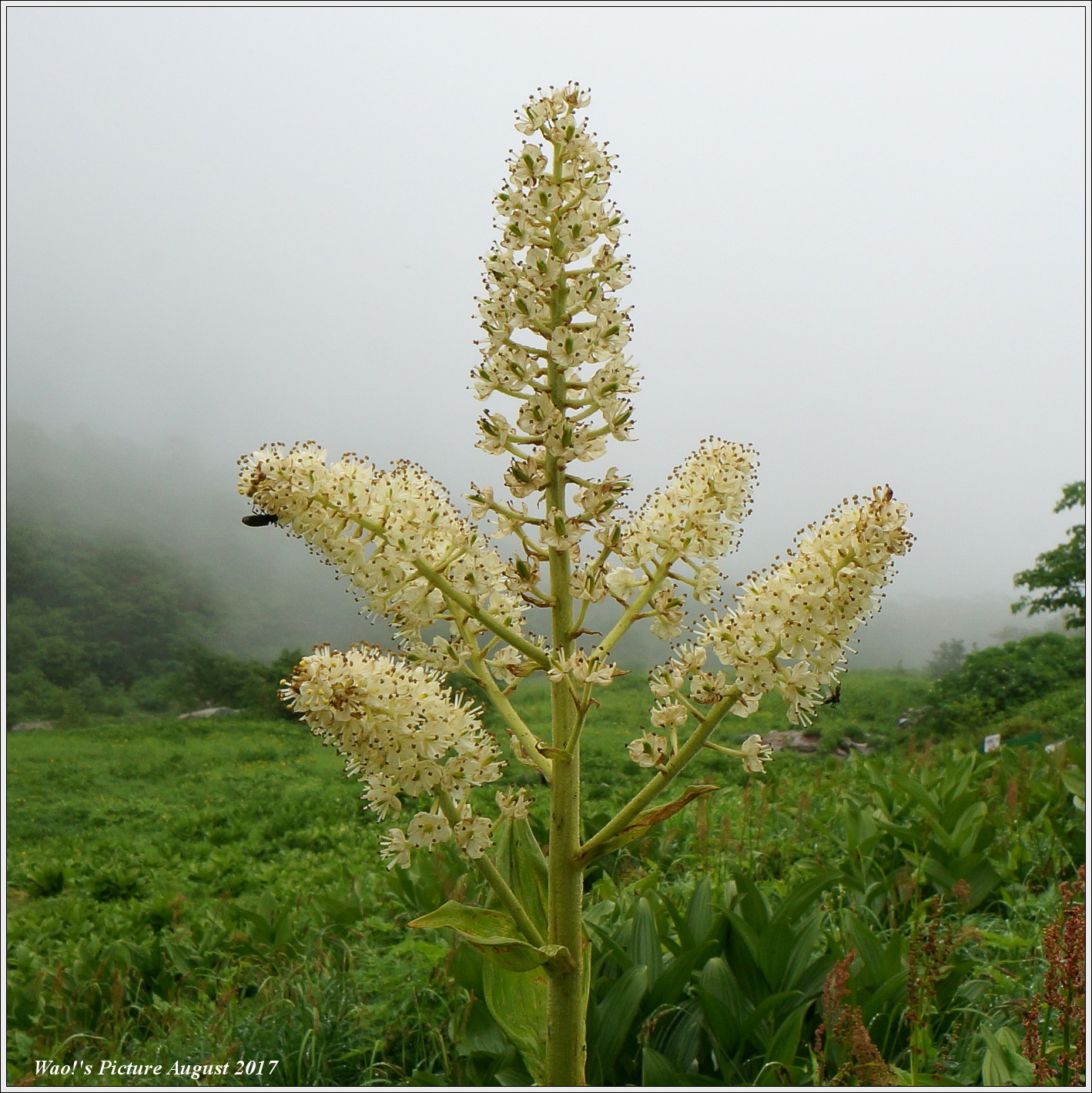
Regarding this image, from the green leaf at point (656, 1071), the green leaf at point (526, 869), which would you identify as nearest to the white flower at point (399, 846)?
the green leaf at point (526, 869)

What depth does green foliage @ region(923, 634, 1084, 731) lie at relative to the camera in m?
12.0

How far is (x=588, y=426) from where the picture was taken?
214cm

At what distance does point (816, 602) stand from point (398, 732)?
972mm

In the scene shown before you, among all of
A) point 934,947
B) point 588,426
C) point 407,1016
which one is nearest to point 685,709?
point 588,426

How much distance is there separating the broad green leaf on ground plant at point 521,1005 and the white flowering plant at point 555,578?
7.3 inches

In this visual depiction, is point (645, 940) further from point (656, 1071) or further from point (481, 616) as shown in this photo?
point (481, 616)

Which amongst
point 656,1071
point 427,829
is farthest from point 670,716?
point 656,1071

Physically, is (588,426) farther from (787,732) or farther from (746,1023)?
(787,732)

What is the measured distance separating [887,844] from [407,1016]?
3.07m

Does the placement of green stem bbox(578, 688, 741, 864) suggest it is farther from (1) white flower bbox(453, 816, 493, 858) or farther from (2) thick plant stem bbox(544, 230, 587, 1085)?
(1) white flower bbox(453, 816, 493, 858)

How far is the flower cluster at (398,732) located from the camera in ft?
5.85

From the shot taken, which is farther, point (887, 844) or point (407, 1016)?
point (887, 844)

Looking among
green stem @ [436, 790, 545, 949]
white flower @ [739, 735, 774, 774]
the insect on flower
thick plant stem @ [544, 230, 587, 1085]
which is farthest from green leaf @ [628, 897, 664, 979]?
the insect on flower

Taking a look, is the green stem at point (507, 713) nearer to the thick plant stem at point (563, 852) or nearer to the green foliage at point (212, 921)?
the thick plant stem at point (563, 852)
